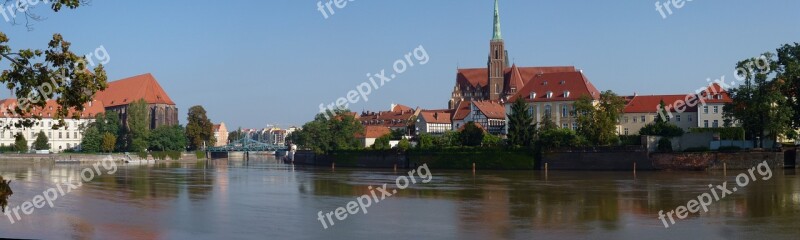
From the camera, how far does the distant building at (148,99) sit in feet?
472

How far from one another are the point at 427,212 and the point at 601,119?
4018 cm

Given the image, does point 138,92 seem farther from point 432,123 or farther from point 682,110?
point 682,110

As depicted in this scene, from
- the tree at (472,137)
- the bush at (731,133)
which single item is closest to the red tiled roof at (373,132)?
the tree at (472,137)

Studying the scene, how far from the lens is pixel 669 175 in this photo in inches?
2265

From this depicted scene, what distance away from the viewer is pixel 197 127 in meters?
129

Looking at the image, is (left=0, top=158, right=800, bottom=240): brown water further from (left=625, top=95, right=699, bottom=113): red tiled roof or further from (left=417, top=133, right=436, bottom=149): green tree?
(left=625, top=95, right=699, bottom=113): red tiled roof

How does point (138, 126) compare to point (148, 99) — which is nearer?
Answer: point (138, 126)

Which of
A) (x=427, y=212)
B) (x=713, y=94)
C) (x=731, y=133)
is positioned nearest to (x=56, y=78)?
(x=427, y=212)

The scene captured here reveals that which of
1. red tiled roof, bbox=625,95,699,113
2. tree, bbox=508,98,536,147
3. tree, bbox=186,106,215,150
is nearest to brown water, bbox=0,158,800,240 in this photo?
tree, bbox=508,98,536,147

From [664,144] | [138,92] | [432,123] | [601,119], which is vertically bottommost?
[664,144]

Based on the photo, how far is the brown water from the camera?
26.0m

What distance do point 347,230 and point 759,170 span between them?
4272cm

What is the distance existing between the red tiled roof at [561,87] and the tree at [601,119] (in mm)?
14259

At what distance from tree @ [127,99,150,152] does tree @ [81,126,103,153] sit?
458 cm
